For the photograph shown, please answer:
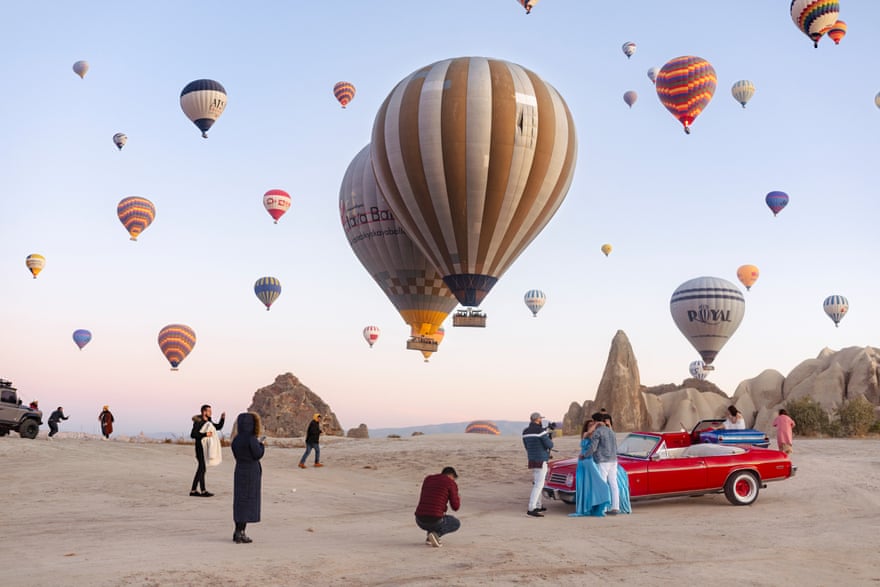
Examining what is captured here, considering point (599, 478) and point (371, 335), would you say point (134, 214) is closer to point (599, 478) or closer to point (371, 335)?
point (371, 335)

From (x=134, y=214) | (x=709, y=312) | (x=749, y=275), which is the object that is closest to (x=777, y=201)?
(x=749, y=275)

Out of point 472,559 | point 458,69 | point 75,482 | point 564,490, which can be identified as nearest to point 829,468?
point 564,490

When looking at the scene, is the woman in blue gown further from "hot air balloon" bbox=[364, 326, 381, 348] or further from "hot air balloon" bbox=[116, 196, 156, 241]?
"hot air balloon" bbox=[364, 326, 381, 348]

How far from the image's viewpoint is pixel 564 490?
619 inches

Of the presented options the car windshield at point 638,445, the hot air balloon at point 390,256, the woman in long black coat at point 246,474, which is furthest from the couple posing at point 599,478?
the hot air balloon at point 390,256

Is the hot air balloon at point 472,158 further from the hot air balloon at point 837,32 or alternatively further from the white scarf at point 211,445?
the hot air balloon at point 837,32

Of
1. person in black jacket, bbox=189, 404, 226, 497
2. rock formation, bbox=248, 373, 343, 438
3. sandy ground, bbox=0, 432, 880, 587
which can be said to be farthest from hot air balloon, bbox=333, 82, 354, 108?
person in black jacket, bbox=189, 404, 226, 497

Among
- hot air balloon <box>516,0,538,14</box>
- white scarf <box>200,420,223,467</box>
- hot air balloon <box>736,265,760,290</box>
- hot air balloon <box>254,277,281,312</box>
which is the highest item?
hot air balloon <box>516,0,538,14</box>

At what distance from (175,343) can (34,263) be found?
19904 millimetres

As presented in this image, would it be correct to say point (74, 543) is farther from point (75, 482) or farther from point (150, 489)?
point (75, 482)

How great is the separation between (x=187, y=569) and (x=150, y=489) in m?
10.5

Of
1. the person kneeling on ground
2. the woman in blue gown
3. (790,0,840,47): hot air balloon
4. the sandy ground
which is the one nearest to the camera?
the sandy ground

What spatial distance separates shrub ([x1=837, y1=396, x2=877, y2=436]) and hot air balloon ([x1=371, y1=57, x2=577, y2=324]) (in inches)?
737

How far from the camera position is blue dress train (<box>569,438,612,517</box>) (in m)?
15.0
